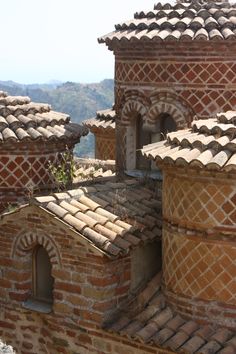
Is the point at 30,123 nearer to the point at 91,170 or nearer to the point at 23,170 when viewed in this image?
the point at 23,170

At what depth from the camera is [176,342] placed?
7.96 metres

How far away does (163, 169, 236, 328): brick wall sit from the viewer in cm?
795

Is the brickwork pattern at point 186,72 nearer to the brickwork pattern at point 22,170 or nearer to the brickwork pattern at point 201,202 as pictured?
the brickwork pattern at point 22,170

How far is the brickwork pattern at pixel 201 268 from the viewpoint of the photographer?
804 cm

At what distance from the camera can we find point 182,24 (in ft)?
34.1

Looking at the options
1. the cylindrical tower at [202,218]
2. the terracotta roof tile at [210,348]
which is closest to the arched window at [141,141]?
the cylindrical tower at [202,218]

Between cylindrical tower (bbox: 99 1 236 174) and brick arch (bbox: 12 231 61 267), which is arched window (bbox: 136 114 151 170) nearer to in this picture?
cylindrical tower (bbox: 99 1 236 174)

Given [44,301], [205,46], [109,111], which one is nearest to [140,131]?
[205,46]

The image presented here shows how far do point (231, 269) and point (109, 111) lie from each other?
10974 mm

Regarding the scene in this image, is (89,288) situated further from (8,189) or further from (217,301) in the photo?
(8,189)

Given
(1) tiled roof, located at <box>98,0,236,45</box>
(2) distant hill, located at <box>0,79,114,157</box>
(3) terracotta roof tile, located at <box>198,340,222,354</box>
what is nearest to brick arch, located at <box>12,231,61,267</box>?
(3) terracotta roof tile, located at <box>198,340,222,354</box>

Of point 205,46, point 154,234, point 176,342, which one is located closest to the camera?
point 176,342

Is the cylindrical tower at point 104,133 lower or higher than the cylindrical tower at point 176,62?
lower

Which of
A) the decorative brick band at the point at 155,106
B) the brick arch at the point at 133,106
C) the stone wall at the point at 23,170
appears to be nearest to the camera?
the decorative brick band at the point at 155,106
